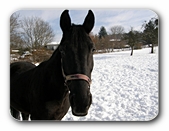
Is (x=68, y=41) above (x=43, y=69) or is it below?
above

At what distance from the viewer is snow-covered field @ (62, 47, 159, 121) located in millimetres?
1584

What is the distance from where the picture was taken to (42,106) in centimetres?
122

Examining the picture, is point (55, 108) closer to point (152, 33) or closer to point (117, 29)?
point (117, 29)

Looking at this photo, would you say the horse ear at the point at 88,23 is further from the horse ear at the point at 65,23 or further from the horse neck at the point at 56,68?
the horse neck at the point at 56,68

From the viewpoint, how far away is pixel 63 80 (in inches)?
44.7

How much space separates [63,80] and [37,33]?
1.82ft

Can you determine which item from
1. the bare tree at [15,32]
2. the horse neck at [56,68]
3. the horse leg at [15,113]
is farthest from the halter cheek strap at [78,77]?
the horse leg at [15,113]

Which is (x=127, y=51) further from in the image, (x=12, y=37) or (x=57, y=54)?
(x=12, y=37)

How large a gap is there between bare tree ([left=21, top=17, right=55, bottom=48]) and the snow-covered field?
0.47 meters

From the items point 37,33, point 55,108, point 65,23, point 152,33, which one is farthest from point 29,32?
point 152,33

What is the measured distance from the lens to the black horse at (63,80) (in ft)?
3.18

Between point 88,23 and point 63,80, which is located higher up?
point 88,23
